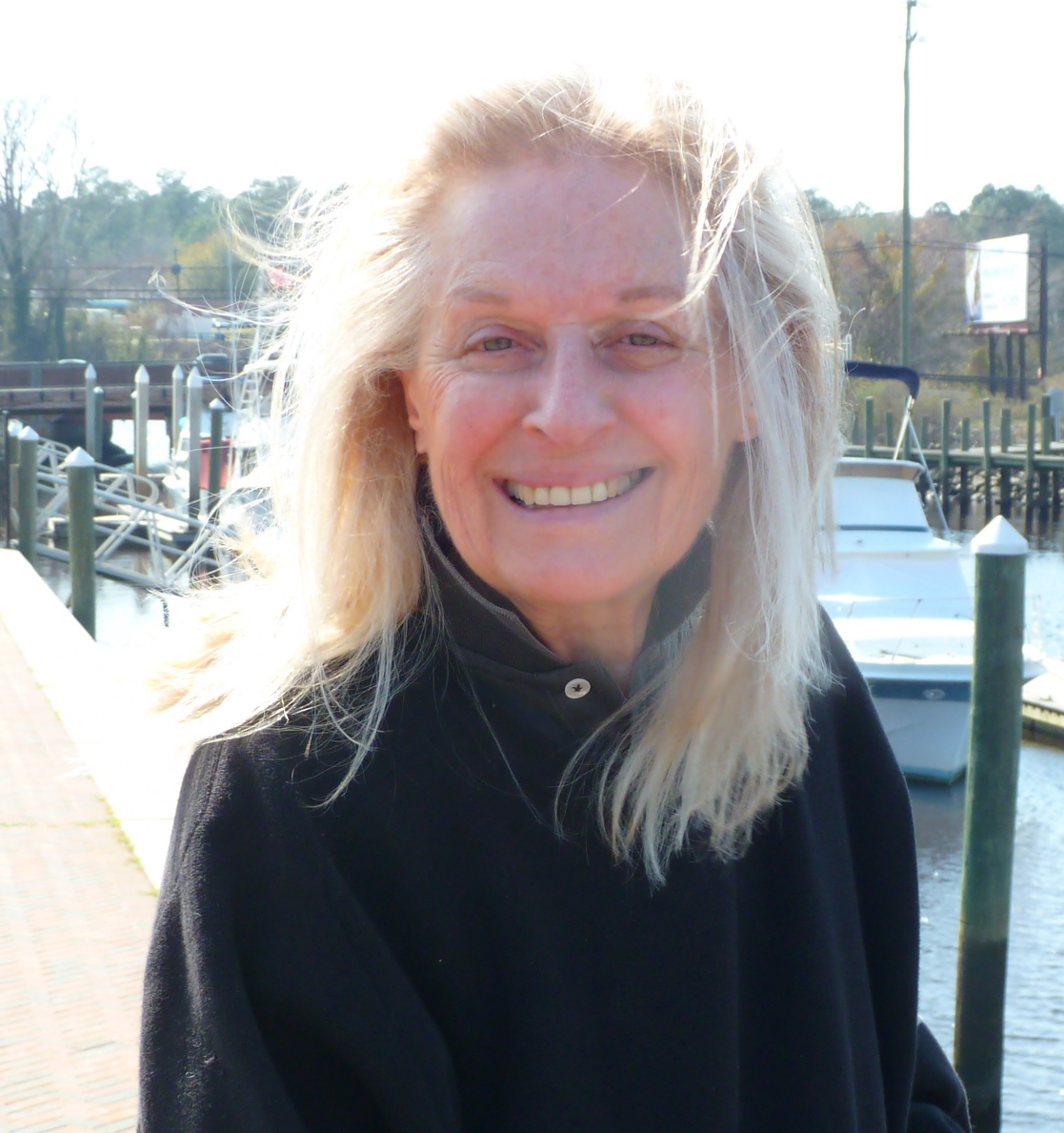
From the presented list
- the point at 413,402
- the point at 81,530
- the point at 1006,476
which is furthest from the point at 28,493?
the point at 1006,476

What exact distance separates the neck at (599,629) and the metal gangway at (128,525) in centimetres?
1381

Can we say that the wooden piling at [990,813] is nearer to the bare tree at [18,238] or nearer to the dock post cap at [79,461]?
the dock post cap at [79,461]

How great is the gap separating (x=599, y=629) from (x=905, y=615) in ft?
35.8

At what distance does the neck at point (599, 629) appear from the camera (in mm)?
1590

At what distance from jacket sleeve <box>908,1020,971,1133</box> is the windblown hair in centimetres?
45

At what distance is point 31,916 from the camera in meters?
3.82

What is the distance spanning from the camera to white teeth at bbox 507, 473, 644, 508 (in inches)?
59.8

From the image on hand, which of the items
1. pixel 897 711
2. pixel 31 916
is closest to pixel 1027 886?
pixel 897 711

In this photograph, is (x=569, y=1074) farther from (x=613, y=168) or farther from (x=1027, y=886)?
(x=1027, y=886)

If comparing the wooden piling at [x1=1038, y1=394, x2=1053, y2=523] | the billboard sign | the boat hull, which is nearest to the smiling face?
the boat hull

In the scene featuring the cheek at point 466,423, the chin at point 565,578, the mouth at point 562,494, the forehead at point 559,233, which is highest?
the forehead at point 559,233

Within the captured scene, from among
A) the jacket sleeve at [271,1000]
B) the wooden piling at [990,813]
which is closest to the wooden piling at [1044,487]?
the wooden piling at [990,813]

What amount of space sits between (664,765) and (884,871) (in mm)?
389

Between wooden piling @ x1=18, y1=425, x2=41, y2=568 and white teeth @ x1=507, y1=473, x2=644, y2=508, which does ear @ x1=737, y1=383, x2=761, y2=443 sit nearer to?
white teeth @ x1=507, y1=473, x2=644, y2=508
